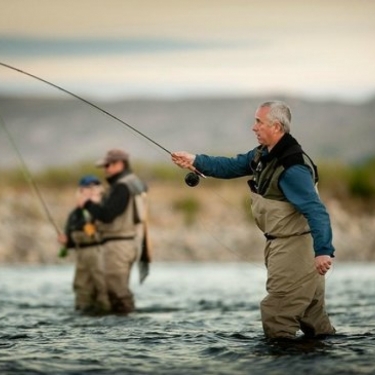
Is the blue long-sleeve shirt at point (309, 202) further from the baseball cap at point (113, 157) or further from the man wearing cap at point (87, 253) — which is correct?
the man wearing cap at point (87, 253)

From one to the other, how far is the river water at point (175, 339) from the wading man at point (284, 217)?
29 centimetres

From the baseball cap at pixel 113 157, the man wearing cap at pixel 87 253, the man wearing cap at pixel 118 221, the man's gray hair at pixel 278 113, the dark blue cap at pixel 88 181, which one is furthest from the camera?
the dark blue cap at pixel 88 181

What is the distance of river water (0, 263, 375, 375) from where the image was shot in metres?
7.87

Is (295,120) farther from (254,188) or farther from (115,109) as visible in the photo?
(254,188)

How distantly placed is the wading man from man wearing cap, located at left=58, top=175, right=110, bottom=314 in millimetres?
5205

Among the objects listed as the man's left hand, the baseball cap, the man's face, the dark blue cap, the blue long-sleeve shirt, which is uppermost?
the baseball cap

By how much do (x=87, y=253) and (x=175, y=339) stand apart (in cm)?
427

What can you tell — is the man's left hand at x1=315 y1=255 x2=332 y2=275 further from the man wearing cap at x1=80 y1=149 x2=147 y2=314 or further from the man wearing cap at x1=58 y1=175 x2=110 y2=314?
the man wearing cap at x1=58 y1=175 x2=110 y2=314

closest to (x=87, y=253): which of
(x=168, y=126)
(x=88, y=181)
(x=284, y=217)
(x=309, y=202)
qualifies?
(x=88, y=181)

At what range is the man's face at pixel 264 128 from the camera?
8.19 metres

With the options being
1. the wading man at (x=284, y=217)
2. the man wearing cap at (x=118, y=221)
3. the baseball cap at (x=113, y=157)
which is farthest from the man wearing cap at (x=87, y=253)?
the wading man at (x=284, y=217)

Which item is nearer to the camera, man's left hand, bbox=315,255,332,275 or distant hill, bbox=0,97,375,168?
man's left hand, bbox=315,255,332,275

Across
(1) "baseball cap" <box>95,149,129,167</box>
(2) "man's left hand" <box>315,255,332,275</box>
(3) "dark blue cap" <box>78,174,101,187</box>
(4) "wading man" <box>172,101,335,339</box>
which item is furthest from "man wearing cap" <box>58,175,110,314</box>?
(2) "man's left hand" <box>315,255,332,275</box>

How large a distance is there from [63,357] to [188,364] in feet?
3.16
